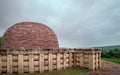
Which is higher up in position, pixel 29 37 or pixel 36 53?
pixel 29 37

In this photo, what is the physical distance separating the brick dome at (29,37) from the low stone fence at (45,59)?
2241 millimetres

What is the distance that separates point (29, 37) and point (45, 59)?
328 cm

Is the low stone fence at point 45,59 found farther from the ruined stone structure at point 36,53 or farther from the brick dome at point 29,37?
the brick dome at point 29,37

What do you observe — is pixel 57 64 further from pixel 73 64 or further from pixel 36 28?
pixel 36 28

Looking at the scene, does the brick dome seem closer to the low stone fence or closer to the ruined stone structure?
the ruined stone structure

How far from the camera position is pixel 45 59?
493 inches

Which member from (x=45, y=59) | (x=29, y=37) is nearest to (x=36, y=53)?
(x=45, y=59)

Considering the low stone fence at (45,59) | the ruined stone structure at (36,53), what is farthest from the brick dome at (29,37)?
the low stone fence at (45,59)

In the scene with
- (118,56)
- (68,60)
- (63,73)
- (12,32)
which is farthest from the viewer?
(118,56)

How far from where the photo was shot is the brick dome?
15.1 meters

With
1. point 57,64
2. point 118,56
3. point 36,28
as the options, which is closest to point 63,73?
point 57,64

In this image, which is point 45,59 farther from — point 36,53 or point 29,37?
point 29,37

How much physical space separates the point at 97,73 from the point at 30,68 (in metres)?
4.02

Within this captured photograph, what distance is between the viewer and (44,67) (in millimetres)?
12539
